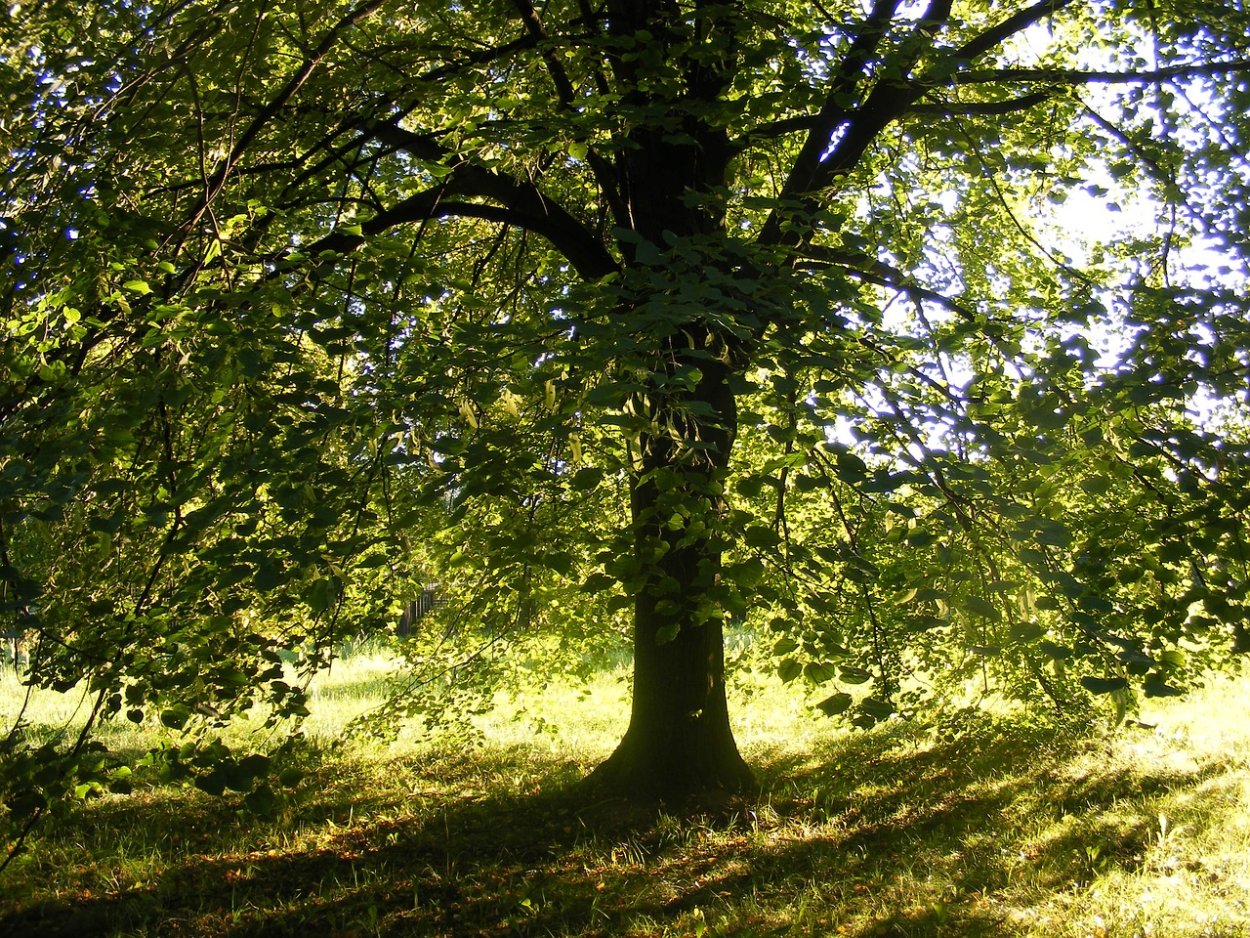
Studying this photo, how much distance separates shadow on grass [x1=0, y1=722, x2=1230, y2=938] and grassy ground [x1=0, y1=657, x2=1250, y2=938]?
19 mm

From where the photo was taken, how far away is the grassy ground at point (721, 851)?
16.2 ft

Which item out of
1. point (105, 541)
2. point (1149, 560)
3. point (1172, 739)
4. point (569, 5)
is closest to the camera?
point (105, 541)

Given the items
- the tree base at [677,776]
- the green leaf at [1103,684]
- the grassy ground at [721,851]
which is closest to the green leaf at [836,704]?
the green leaf at [1103,684]

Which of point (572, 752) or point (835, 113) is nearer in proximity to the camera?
point (835, 113)

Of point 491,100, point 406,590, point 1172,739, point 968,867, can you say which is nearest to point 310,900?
point 406,590

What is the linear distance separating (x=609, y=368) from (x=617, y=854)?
373cm

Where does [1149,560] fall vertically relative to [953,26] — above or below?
below

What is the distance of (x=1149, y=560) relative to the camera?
12.5 ft

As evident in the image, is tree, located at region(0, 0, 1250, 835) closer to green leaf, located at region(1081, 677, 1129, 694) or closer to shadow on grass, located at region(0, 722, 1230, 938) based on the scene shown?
green leaf, located at region(1081, 677, 1129, 694)

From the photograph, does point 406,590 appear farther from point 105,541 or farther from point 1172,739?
point 1172,739

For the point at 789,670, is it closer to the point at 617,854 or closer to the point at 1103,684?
the point at 1103,684

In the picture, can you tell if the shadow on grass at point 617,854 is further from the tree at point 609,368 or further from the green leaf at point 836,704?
the green leaf at point 836,704

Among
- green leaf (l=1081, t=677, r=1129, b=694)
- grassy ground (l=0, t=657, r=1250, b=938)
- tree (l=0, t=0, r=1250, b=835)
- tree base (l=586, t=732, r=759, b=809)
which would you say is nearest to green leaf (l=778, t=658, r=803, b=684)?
tree (l=0, t=0, r=1250, b=835)

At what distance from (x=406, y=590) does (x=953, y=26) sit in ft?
15.9
